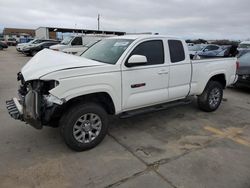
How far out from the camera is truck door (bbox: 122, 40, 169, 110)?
168 inches

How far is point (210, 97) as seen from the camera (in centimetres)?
602

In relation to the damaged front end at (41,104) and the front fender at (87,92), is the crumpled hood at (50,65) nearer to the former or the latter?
the damaged front end at (41,104)

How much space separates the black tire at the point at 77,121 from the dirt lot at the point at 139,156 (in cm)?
13

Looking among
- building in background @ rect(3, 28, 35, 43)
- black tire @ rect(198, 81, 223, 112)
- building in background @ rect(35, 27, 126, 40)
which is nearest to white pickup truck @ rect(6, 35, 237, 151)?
black tire @ rect(198, 81, 223, 112)

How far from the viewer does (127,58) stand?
4.24 metres

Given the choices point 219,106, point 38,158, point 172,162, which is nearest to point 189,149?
point 172,162

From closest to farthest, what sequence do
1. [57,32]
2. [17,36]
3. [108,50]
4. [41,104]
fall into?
[41,104], [108,50], [57,32], [17,36]

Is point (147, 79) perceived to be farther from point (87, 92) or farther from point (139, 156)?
point (139, 156)

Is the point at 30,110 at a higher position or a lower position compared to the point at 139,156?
higher

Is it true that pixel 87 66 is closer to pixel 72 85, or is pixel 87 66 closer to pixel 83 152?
pixel 72 85

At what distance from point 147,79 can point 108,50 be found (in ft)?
3.17

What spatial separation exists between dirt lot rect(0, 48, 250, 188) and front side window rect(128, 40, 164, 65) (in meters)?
1.40

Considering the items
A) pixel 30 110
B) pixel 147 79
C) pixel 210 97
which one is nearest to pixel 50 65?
pixel 30 110

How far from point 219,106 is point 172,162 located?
144 inches
